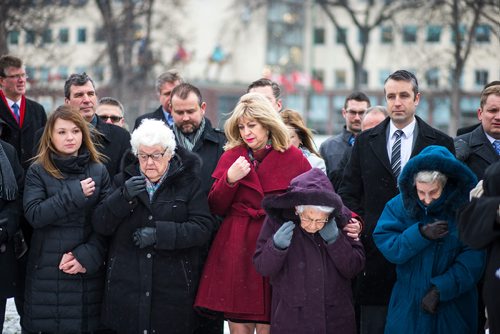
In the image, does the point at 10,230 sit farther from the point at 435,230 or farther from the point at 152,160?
the point at 435,230

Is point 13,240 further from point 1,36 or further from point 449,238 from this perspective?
point 1,36

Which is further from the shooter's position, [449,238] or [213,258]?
[213,258]

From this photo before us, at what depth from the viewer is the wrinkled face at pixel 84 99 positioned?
322 inches

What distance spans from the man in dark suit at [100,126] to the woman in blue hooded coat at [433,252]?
2.75 metres

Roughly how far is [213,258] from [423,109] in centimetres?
4638

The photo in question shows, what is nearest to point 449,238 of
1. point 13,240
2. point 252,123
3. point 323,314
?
point 323,314

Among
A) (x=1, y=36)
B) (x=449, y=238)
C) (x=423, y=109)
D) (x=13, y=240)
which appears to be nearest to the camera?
(x=449, y=238)

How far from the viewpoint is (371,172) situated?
694cm

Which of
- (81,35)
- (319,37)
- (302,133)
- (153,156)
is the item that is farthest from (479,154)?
(319,37)

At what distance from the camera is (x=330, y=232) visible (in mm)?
6121

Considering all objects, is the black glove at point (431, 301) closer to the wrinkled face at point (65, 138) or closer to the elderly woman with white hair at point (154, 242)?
the elderly woman with white hair at point (154, 242)

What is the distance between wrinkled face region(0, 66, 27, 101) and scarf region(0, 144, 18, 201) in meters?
1.69

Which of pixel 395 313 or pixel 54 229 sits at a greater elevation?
→ pixel 54 229

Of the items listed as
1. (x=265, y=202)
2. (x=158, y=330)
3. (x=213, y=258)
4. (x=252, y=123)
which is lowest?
(x=158, y=330)
